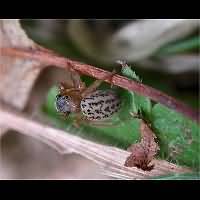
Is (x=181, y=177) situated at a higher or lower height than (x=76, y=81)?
lower

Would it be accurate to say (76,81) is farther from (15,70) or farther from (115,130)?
(15,70)

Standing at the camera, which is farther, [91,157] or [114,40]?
[114,40]

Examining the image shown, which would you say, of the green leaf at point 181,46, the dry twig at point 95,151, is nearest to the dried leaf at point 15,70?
the dry twig at point 95,151

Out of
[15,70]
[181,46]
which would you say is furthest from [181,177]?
[181,46]

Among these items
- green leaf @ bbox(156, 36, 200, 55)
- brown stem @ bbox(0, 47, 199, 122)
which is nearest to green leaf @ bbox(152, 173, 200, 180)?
brown stem @ bbox(0, 47, 199, 122)

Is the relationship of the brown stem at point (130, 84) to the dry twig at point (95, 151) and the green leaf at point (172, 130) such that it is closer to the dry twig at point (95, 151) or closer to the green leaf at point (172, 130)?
the green leaf at point (172, 130)

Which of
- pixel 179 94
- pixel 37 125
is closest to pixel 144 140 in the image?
pixel 37 125

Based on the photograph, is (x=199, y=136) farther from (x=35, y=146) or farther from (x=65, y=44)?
(x=65, y=44)
